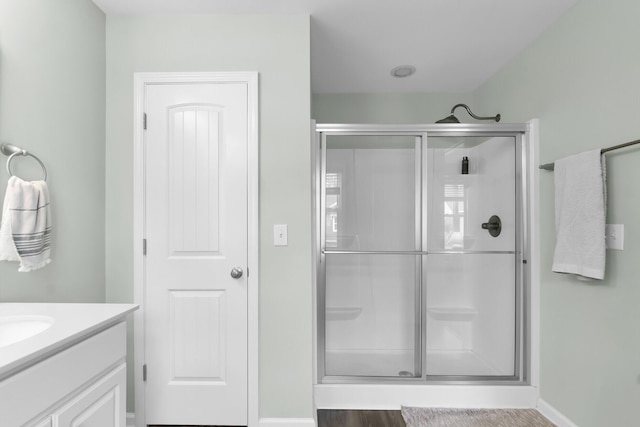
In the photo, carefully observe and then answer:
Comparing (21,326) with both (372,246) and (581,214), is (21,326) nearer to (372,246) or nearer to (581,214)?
(372,246)

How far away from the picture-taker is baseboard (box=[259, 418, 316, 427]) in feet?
6.67

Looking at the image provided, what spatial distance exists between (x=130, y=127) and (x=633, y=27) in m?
2.61

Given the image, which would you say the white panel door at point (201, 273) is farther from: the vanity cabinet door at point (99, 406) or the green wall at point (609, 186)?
the green wall at point (609, 186)

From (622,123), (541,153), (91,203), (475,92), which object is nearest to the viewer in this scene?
(622,123)

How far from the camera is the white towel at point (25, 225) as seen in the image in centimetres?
139

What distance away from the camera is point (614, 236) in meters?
1.73

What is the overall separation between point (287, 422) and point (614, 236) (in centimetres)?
197

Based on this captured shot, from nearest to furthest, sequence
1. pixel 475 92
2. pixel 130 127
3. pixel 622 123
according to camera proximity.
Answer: pixel 622 123 < pixel 130 127 < pixel 475 92

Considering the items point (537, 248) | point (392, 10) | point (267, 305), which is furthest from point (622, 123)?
point (267, 305)

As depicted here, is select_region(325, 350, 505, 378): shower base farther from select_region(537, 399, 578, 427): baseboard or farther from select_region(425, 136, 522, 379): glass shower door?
select_region(537, 399, 578, 427): baseboard

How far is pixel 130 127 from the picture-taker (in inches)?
82.2

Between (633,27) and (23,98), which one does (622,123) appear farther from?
(23,98)

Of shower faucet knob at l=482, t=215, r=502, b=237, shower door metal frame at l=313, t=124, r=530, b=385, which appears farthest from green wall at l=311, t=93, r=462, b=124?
shower faucet knob at l=482, t=215, r=502, b=237

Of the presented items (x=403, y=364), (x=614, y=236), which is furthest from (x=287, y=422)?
(x=614, y=236)
